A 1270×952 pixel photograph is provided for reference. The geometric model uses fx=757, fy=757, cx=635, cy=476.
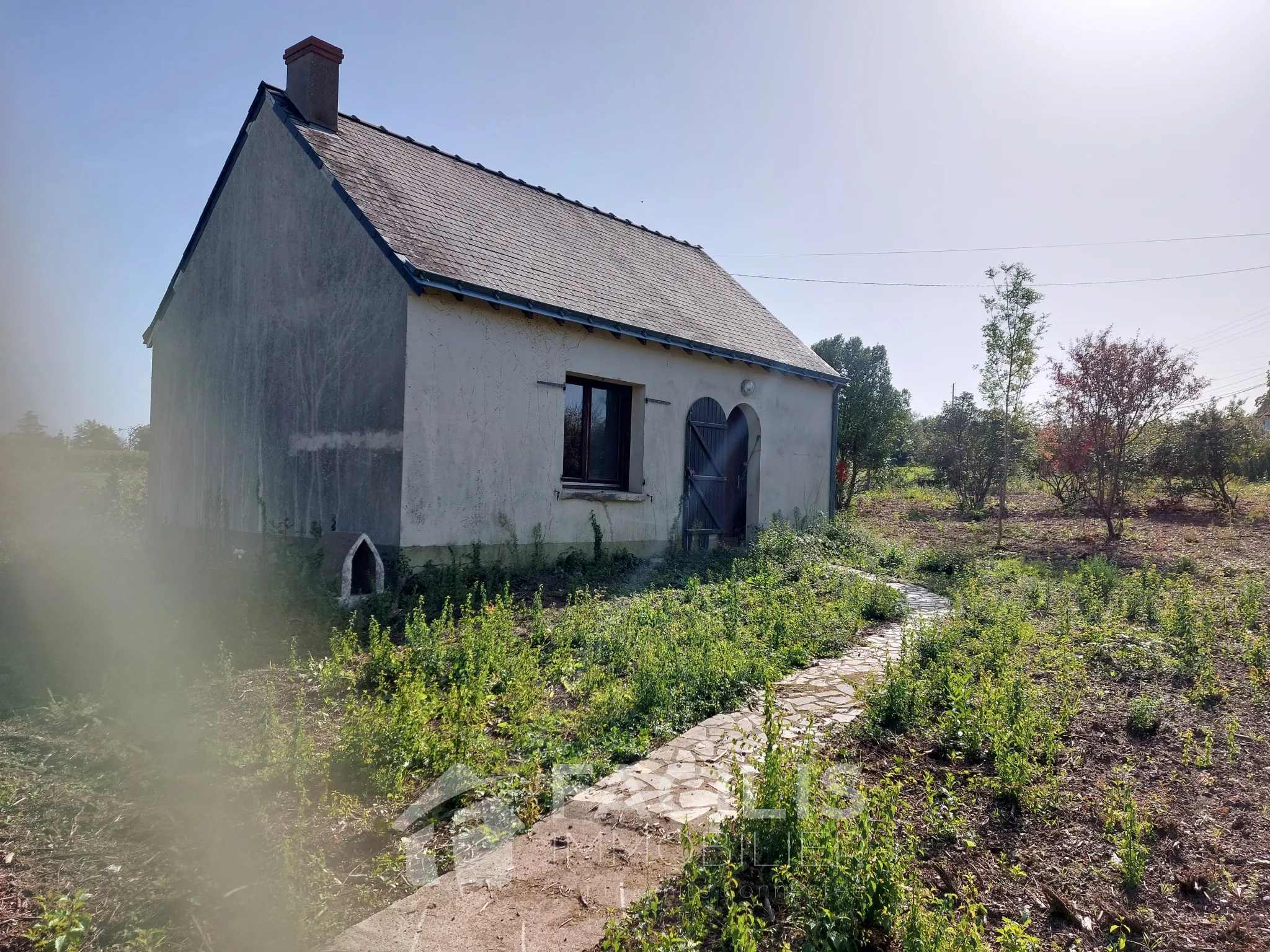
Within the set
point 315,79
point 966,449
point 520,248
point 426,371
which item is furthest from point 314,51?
point 966,449

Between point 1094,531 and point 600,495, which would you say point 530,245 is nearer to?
point 600,495

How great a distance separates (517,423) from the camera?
916cm

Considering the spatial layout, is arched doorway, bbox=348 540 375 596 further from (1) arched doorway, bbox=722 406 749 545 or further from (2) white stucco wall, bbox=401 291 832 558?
(1) arched doorway, bbox=722 406 749 545

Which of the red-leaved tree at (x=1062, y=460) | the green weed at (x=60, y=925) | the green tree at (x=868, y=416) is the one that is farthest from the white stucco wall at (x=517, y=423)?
the green tree at (x=868, y=416)

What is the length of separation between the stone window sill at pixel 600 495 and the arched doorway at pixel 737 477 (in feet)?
7.26

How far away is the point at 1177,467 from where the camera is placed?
1684cm

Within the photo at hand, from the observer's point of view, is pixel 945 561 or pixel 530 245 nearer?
pixel 945 561

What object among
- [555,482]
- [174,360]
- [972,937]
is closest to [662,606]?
[555,482]

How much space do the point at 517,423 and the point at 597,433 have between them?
1.71 meters

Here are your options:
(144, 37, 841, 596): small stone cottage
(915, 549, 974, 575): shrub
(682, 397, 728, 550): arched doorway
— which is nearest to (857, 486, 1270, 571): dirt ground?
(915, 549, 974, 575): shrub

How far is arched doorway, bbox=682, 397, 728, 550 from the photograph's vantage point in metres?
11.4

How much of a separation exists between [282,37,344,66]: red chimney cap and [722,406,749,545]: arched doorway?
768 cm

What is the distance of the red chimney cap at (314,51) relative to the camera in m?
10.1

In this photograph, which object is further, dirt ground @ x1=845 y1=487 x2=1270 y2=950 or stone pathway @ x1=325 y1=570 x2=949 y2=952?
dirt ground @ x1=845 y1=487 x2=1270 y2=950
